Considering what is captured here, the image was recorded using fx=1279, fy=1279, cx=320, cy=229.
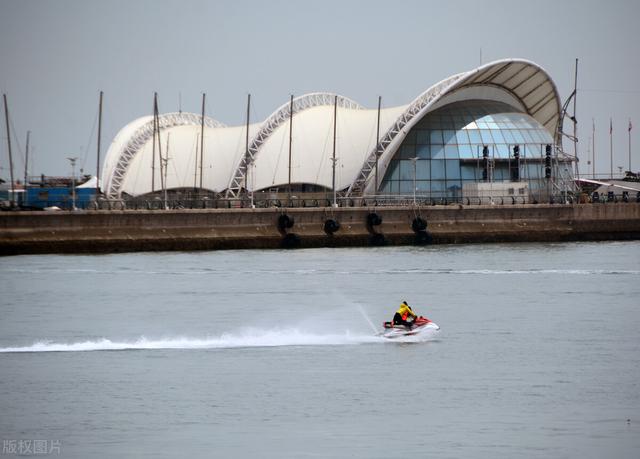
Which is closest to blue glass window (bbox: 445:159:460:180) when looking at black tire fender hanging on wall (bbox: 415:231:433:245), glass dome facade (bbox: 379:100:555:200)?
glass dome facade (bbox: 379:100:555:200)

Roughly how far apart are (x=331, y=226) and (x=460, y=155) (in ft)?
87.3

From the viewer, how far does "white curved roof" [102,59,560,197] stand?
123 metres

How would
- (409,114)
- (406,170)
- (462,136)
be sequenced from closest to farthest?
(409,114), (406,170), (462,136)

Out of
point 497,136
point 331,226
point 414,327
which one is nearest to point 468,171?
point 497,136

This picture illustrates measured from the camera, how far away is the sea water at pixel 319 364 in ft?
119

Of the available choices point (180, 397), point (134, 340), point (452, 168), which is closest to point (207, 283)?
point (134, 340)

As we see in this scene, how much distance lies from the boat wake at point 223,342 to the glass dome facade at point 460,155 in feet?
227

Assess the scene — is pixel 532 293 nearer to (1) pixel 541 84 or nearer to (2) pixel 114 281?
(2) pixel 114 281

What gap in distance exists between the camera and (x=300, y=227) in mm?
102625

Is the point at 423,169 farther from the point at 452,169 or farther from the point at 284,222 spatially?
the point at 284,222

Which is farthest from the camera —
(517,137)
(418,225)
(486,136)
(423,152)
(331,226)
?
(517,137)

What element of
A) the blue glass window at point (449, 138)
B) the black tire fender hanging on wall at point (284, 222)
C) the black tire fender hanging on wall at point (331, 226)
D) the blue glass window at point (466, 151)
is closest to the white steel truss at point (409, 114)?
the blue glass window at point (449, 138)

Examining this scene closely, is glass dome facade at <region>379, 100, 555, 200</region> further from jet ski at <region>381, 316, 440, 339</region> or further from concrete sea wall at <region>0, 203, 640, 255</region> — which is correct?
jet ski at <region>381, 316, 440, 339</region>

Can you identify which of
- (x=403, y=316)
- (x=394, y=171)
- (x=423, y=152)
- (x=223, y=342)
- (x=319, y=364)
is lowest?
(x=319, y=364)
